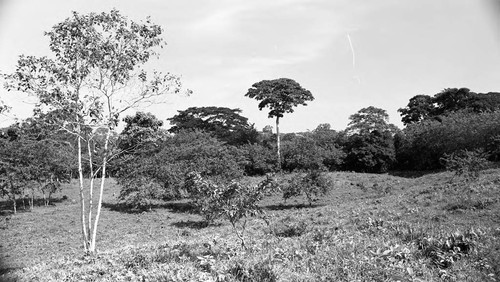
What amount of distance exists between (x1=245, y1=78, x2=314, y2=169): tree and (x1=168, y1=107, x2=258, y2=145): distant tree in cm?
867

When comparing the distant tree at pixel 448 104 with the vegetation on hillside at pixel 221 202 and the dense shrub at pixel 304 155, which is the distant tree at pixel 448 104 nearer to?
the vegetation on hillside at pixel 221 202

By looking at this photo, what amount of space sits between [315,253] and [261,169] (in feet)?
143

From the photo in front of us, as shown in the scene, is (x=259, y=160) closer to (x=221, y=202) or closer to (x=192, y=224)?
(x=192, y=224)

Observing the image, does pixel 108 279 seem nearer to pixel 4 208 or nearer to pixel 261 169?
pixel 4 208

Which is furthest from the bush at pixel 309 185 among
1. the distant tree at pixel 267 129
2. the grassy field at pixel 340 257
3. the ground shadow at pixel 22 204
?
the distant tree at pixel 267 129

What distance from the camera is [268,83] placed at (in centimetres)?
5291

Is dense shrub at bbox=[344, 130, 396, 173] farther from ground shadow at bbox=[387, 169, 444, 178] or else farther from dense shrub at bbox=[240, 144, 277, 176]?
dense shrub at bbox=[240, 144, 277, 176]

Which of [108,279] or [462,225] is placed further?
[462,225]

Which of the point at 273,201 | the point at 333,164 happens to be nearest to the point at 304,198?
the point at 273,201

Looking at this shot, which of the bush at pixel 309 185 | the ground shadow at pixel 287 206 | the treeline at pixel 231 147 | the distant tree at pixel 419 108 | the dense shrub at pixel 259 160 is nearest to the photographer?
the treeline at pixel 231 147

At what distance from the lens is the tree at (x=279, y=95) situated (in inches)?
2023

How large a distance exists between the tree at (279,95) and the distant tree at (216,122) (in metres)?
8.67

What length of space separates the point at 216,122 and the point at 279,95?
17.3 m

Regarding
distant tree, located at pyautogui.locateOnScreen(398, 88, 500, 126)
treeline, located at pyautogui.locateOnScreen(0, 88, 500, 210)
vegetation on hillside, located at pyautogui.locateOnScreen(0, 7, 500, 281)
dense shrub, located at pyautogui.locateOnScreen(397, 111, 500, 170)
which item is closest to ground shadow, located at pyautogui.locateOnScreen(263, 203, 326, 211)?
vegetation on hillside, located at pyautogui.locateOnScreen(0, 7, 500, 281)
